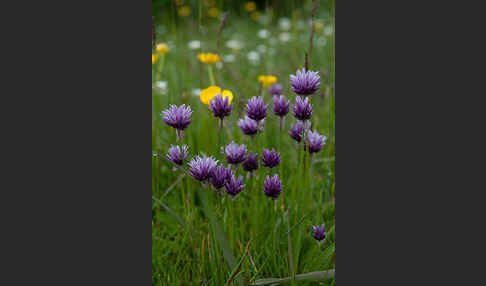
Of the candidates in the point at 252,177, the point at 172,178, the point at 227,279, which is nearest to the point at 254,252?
the point at 227,279

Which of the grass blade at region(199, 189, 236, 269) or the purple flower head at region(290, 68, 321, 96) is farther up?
the purple flower head at region(290, 68, 321, 96)

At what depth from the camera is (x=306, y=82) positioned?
104 centimetres

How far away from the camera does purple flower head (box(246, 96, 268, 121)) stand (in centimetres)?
107

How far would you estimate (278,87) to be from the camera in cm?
188

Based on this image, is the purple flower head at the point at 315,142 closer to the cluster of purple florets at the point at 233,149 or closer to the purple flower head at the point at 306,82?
the cluster of purple florets at the point at 233,149

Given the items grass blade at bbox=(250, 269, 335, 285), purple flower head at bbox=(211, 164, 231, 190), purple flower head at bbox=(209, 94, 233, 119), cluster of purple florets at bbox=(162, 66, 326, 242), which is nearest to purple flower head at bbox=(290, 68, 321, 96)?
cluster of purple florets at bbox=(162, 66, 326, 242)

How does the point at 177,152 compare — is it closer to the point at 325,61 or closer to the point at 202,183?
the point at 202,183

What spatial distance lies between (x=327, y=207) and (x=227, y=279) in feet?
1.64

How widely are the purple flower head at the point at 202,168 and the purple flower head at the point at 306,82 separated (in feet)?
0.93

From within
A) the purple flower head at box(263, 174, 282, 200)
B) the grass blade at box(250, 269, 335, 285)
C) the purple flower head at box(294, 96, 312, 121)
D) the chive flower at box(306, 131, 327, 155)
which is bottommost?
the grass blade at box(250, 269, 335, 285)

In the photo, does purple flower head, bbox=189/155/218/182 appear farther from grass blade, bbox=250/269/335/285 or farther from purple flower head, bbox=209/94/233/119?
grass blade, bbox=250/269/335/285

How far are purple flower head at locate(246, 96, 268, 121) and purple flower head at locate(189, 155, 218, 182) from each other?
0.18 metres

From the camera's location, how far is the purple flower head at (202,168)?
3.24ft

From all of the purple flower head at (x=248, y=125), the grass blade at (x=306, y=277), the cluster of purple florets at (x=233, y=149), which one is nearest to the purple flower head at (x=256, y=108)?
the cluster of purple florets at (x=233, y=149)
